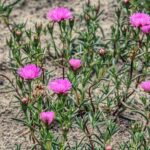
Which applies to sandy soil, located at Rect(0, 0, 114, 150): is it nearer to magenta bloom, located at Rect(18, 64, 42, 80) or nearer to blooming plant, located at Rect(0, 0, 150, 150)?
blooming plant, located at Rect(0, 0, 150, 150)

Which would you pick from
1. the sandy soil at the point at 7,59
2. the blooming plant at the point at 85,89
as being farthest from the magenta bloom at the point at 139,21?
the sandy soil at the point at 7,59

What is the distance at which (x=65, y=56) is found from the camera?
110 inches

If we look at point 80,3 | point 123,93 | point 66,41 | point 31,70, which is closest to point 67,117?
point 31,70

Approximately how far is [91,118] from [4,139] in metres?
0.42

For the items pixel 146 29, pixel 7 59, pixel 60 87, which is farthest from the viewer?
pixel 7 59

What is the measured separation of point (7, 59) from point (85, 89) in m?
0.62

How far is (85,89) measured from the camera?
2520 mm

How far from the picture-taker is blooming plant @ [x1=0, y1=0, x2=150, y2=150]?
2.14m

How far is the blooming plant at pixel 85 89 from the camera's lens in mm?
2145

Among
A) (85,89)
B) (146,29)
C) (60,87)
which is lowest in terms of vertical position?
(85,89)

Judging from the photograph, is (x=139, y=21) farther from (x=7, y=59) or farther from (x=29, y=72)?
(x=7, y=59)

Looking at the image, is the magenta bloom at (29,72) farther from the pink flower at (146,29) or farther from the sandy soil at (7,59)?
the pink flower at (146,29)

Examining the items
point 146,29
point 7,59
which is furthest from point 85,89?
point 7,59

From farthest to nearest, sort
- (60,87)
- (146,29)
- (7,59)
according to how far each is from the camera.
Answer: (7,59), (146,29), (60,87)
